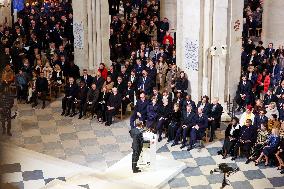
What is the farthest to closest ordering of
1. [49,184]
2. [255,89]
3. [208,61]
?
[255,89] < [208,61] < [49,184]

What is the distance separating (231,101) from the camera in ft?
47.0

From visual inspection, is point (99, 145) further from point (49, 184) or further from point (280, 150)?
point (280, 150)

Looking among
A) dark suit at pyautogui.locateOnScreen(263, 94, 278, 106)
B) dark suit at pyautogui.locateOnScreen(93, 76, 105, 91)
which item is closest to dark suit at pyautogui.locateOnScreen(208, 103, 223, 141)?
dark suit at pyautogui.locateOnScreen(263, 94, 278, 106)

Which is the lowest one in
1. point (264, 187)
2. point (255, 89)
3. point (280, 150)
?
point (264, 187)

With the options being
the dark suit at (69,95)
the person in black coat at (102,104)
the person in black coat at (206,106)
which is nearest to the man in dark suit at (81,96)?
the dark suit at (69,95)

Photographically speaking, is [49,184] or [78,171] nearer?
[49,184]

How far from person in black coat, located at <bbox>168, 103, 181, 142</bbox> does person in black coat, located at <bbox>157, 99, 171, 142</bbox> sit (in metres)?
0.19

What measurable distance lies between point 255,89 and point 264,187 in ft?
16.6

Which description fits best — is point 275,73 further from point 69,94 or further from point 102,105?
point 69,94

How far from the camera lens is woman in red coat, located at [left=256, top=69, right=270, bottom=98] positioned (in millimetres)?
14898

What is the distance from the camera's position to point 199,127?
12.1 meters

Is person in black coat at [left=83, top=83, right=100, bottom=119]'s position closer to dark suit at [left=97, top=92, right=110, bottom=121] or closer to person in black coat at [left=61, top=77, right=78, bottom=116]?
dark suit at [left=97, top=92, right=110, bottom=121]

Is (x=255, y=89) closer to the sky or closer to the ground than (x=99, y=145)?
closer to the sky

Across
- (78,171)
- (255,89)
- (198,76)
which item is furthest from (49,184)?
(255,89)
